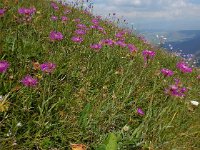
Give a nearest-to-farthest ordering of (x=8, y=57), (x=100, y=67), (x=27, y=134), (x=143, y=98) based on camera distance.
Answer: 1. (x=27, y=134)
2. (x=8, y=57)
3. (x=143, y=98)
4. (x=100, y=67)

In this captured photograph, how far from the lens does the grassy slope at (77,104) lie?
333 centimetres

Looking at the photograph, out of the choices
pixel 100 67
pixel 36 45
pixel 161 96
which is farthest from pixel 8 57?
pixel 161 96

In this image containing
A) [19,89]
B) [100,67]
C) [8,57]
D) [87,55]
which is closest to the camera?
[19,89]

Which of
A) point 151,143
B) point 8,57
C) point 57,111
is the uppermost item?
point 8,57

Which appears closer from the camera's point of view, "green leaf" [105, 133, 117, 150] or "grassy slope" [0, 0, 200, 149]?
"green leaf" [105, 133, 117, 150]

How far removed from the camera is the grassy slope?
333 centimetres

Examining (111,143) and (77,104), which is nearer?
(111,143)

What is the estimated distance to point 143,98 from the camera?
4.50 meters

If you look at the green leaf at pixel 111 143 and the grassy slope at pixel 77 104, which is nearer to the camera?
the green leaf at pixel 111 143

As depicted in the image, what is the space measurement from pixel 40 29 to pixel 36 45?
0.85 meters

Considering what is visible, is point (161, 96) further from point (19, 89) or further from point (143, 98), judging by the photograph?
point (19, 89)

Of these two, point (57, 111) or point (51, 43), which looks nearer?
point (57, 111)

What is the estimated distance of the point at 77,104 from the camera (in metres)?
3.83

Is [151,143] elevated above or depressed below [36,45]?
below
